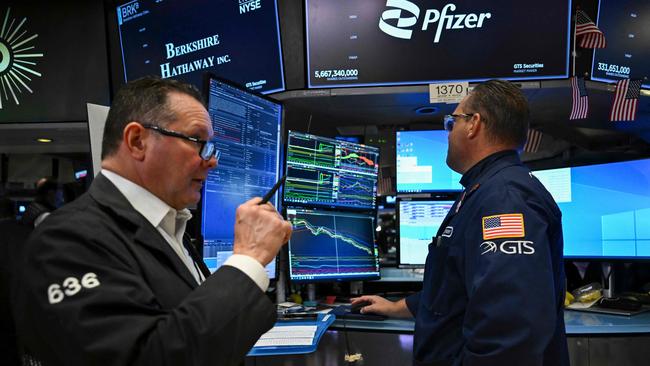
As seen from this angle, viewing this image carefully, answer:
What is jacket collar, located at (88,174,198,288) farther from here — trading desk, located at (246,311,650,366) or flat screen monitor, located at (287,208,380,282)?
flat screen monitor, located at (287,208,380,282)

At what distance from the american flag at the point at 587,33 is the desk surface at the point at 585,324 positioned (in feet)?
4.52

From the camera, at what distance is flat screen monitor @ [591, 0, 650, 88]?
274cm

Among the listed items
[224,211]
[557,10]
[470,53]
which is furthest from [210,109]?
[557,10]

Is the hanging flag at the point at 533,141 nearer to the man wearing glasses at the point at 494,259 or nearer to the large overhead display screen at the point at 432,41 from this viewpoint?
the large overhead display screen at the point at 432,41

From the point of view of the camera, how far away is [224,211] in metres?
2.21

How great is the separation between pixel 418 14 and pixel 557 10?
0.73 metres

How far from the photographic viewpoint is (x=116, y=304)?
803 millimetres

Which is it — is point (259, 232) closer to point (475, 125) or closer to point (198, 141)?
point (198, 141)

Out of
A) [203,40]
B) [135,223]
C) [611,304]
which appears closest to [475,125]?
[135,223]

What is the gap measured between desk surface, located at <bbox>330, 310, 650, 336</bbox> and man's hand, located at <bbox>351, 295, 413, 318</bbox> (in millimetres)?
39

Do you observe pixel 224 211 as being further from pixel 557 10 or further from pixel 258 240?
pixel 557 10

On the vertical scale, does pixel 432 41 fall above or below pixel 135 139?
above

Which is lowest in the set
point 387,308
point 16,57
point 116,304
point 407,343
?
point 407,343

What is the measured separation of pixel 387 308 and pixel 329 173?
0.85 metres
